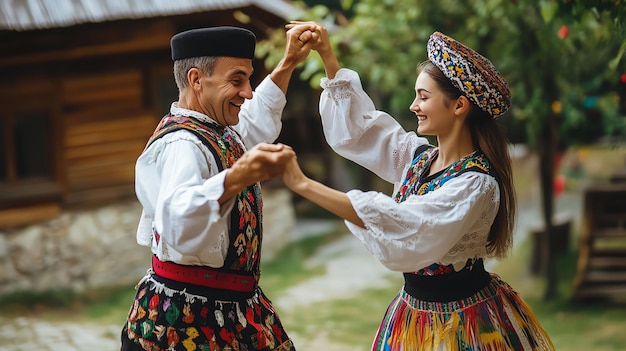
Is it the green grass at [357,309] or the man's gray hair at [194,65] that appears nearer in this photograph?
the man's gray hair at [194,65]

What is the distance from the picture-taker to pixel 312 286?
293 inches

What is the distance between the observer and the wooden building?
657 cm

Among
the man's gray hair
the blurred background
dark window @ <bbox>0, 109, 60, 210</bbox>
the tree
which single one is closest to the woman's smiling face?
the man's gray hair

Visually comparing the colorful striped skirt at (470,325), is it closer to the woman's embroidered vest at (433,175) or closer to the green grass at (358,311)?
the woman's embroidered vest at (433,175)

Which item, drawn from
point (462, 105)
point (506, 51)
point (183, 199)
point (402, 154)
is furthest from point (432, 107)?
point (506, 51)

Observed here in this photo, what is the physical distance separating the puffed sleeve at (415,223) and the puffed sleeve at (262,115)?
2.14 ft

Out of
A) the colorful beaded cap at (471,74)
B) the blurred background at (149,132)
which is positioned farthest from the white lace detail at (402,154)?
the blurred background at (149,132)

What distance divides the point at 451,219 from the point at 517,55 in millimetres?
3891

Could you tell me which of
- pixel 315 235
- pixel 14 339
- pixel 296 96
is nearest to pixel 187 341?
pixel 14 339

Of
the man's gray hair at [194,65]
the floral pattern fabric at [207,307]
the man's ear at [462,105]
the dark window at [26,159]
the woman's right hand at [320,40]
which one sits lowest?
the floral pattern fabric at [207,307]

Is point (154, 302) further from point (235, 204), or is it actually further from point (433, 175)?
point (433, 175)

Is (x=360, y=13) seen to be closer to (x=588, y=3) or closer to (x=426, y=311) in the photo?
(x=588, y=3)

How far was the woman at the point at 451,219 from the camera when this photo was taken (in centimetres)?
230

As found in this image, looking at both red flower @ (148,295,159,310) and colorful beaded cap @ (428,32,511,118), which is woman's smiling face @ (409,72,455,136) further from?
red flower @ (148,295,159,310)
